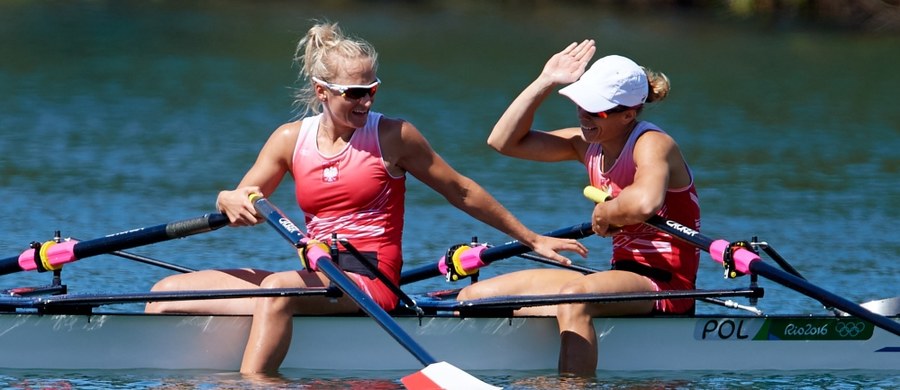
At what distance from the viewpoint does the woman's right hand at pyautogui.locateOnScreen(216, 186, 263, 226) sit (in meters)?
6.23

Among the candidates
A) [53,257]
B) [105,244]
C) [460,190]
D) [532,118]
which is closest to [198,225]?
[105,244]

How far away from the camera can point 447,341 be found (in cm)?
653

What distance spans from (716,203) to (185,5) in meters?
14.5

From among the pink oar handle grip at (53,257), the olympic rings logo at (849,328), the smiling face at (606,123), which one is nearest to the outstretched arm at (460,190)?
the smiling face at (606,123)

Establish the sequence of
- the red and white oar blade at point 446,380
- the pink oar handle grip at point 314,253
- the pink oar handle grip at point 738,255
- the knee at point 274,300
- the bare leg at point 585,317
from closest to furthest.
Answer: the red and white oar blade at point 446,380 → the pink oar handle grip at point 314,253 → the knee at point 274,300 → the pink oar handle grip at point 738,255 → the bare leg at point 585,317

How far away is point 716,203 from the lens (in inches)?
447

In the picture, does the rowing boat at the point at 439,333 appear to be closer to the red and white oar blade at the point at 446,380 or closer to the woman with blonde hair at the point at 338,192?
the woman with blonde hair at the point at 338,192

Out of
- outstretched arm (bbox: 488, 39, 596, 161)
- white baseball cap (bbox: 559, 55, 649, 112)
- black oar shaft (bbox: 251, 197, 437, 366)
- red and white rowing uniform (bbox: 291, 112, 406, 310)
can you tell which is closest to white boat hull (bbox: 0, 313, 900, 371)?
red and white rowing uniform (bbox: 291, 112, 406, 310)

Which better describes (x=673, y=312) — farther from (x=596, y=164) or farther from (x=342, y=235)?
(x=342, y=235)

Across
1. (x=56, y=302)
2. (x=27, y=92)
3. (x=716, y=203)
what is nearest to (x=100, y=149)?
(x=27, y=92)

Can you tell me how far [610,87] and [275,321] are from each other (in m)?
1.64

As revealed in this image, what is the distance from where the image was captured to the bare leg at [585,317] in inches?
252

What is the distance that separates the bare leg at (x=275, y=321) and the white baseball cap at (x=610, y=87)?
126 centimetres

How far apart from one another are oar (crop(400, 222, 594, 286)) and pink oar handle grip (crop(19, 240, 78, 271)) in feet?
5.10
